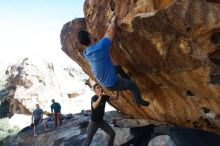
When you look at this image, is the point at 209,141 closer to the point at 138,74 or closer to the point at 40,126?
the point at 138,74

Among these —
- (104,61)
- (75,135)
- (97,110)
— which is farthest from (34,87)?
(104,61)

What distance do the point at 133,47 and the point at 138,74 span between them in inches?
42.1

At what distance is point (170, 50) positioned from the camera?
290 inches

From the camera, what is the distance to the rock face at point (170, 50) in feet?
20.7

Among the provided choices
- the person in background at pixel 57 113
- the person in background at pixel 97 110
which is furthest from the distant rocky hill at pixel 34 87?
the person in background at pixel 97 110

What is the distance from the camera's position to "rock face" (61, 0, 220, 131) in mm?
6309

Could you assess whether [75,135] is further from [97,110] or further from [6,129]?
[6,129]

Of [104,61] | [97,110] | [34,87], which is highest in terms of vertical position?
[104,61]

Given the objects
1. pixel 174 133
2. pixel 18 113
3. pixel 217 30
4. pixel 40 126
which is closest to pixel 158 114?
pixel 174 133

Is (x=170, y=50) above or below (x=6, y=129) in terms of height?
above

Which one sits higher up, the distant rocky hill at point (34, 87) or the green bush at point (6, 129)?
the distant rocky hill at point (34, 87)

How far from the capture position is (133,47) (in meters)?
8.20

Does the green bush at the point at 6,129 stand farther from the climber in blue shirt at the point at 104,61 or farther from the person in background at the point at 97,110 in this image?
the climber in blue shirt at the point at 104,61

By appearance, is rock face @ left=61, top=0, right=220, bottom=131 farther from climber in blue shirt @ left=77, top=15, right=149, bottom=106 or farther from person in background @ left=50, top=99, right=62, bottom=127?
person in background @ left=50, top=99, right=62, bottom=127
